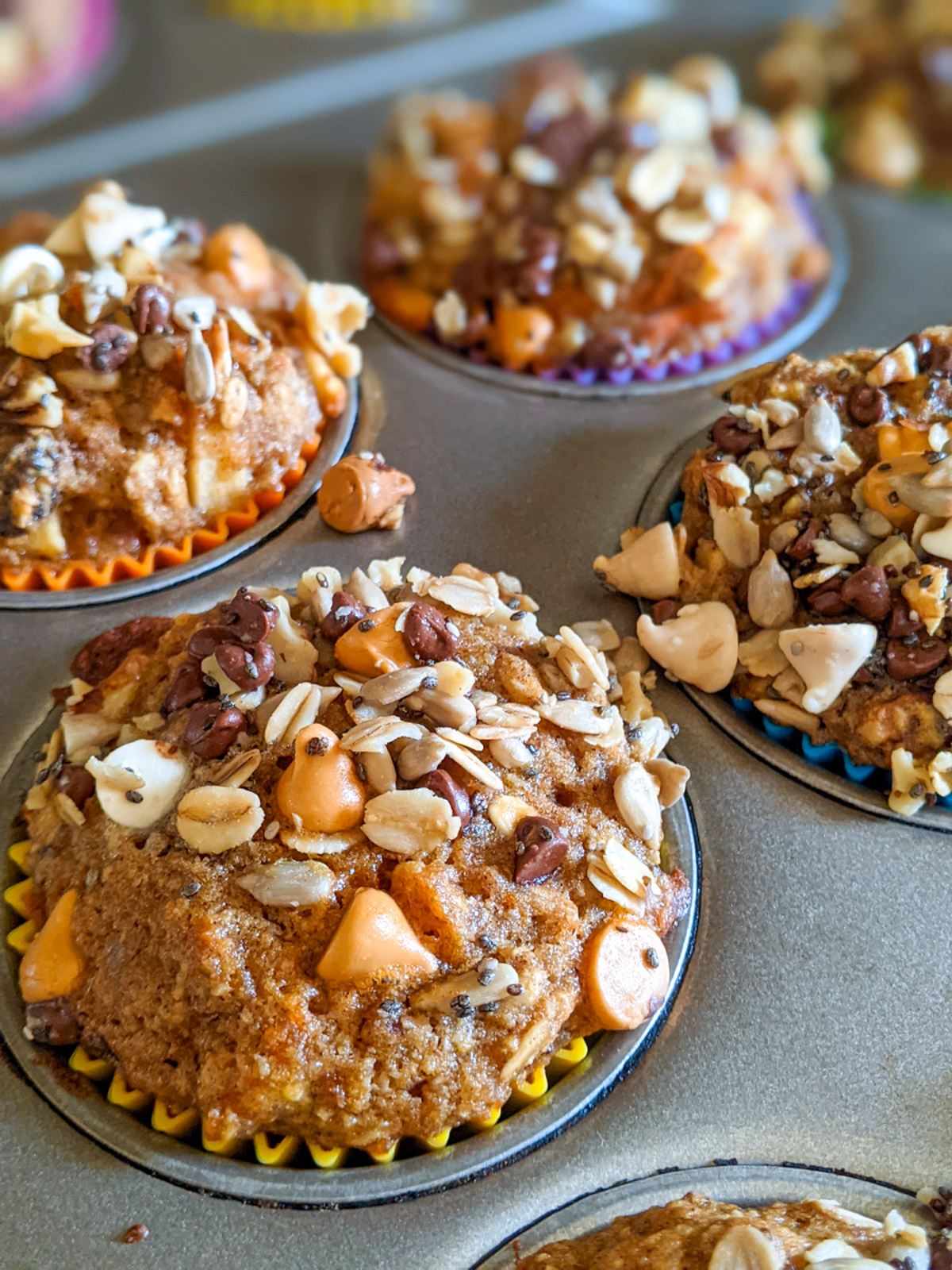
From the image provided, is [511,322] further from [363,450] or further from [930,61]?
[930,61]

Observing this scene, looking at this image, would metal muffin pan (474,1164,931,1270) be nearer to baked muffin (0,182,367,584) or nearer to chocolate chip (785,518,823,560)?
chocolate chip (785,518,823,560)

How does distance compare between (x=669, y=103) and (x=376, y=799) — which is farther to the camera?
(x=669, y=103)

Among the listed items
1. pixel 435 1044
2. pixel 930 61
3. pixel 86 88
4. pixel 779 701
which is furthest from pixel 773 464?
pixel 86 88

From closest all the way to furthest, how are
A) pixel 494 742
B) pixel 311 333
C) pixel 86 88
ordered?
1. pixel 494 742
2. pixel 311 333
3. pixel 86 88

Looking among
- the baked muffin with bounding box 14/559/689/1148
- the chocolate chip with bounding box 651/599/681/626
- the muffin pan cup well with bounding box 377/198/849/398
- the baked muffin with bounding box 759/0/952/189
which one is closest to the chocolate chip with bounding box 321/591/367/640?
the baked muffin with bounding box 14/559/689/1148

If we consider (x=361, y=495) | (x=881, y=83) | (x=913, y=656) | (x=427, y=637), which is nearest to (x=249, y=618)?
(x=427, y=637)

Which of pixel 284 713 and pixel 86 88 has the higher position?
pixel 86 88

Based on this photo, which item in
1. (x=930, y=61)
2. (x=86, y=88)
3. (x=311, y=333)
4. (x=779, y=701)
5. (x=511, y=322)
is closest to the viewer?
(x=779, y=701)
